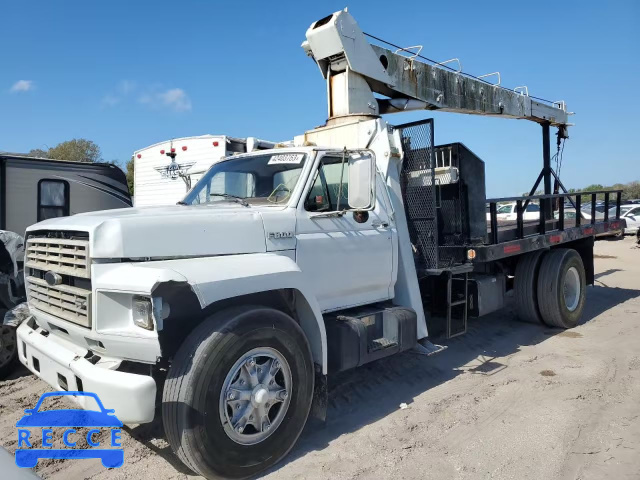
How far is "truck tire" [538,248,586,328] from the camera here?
695 cm

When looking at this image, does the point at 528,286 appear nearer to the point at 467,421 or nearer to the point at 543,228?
the point at 543,228

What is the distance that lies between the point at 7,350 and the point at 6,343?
9 centimetres

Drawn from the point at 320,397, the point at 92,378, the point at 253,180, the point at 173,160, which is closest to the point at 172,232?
the point at 92,378

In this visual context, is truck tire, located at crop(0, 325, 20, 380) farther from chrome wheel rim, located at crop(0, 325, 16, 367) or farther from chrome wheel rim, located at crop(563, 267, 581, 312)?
chrome wheel rim, located at crop(563, 267, 581, 312)

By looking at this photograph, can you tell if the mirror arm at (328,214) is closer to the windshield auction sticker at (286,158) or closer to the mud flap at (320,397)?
the windshield auction sticker at (286,158)

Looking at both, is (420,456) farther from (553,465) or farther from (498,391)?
(498,391)

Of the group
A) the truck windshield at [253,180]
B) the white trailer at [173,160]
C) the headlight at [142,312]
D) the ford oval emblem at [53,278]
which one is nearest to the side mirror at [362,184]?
the truck windshield at [253,180]

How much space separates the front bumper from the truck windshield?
168 centimetres

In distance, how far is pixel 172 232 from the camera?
128 inches

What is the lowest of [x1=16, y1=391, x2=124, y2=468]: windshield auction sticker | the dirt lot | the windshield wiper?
the dirt lot

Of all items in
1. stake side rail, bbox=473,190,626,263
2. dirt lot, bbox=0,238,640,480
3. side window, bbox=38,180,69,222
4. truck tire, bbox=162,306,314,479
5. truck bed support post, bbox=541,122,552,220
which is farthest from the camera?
truck bed support post, bbox=541,122,552,220

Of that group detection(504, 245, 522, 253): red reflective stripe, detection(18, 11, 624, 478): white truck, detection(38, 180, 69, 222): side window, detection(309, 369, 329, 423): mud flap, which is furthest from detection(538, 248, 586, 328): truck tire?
detection(38, 180, 69, 222): side window

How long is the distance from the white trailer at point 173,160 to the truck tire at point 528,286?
13.4 feet

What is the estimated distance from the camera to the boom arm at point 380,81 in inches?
217
